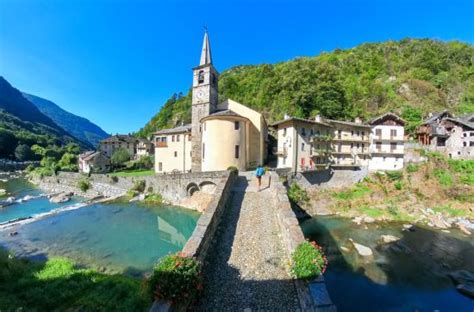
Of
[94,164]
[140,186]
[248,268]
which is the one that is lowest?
[140,186]

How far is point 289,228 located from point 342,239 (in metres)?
14.4

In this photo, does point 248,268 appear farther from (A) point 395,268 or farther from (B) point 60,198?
(B) point 60,198

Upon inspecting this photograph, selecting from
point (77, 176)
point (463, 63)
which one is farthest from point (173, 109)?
point (463, 63)

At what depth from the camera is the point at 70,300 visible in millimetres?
9539

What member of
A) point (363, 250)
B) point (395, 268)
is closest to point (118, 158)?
point (363, 250)

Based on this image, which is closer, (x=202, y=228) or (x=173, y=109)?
(x=202, y=228)

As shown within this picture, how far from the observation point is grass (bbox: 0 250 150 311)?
9.02m

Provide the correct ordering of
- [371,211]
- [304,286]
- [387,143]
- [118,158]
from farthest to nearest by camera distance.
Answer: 1. [118,158]
2. [387,143]
3. [371,211]
4. [304,286]

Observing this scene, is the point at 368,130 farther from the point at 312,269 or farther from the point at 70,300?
the point at 70,300

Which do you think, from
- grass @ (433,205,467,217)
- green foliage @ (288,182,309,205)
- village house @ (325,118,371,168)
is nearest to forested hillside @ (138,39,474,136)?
village house @ (325,118,371,168)

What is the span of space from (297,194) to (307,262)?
20.7 meters

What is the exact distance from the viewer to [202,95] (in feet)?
100

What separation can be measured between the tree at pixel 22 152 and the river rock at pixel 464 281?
116545mm

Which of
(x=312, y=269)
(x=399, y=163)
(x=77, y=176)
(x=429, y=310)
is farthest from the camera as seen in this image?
(x=77, y=176)
